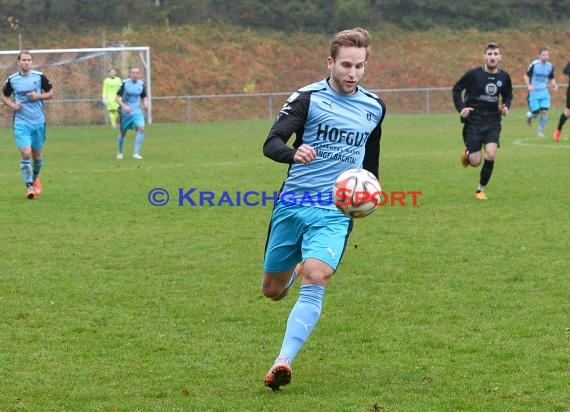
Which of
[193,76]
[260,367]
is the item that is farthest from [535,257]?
[193,76]

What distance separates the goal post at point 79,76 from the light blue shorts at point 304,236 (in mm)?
31591

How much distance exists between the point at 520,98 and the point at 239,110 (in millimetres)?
13166

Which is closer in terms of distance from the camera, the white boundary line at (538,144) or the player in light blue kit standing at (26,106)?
the player in light blue kit standing at (26,106)

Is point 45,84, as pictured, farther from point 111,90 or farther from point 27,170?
point 111,90

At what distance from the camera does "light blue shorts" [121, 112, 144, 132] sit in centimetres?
2258

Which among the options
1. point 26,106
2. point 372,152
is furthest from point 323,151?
point 26,106

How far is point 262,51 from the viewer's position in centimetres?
4775

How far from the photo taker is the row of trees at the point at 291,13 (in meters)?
47.9

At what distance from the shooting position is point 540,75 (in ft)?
89.1

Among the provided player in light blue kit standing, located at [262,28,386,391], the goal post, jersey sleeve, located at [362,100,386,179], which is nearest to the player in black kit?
jersey sleeve, located at [362,100,386,179]

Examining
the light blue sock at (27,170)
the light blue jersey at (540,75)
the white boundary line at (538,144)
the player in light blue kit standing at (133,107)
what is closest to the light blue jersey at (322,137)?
the light blue sock at (27,170)

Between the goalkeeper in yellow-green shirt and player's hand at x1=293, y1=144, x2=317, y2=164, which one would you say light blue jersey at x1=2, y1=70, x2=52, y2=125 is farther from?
the goalkeeper in yellow-green shirt

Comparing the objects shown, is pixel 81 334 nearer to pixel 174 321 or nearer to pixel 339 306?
pixel 174 321

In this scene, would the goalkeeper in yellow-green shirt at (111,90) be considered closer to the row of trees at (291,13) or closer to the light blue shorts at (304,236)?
the row of trees at (291,13)
